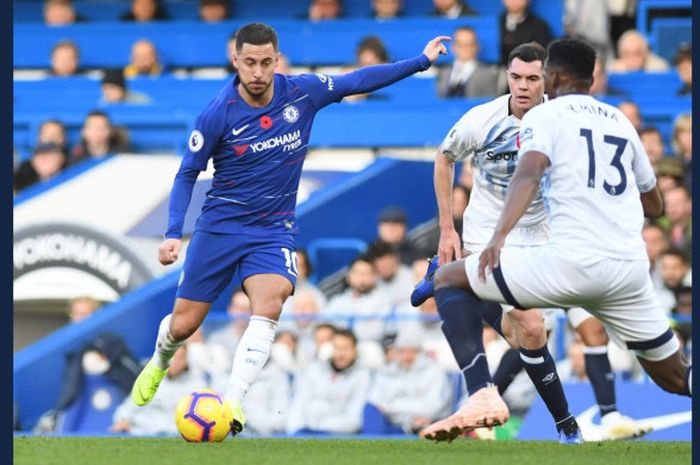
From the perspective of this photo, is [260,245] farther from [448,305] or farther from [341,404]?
[341,404]

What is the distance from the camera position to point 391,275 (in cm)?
1327

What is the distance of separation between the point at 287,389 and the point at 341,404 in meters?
0.42

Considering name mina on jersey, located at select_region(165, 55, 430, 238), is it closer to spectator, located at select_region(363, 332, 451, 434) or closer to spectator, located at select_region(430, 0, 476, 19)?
spectator, located at select_region(363, 332, 451, 434)

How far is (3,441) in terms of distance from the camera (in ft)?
23.3

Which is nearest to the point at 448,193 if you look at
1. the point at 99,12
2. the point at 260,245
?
the point at 260,245

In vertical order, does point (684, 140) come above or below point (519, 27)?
below

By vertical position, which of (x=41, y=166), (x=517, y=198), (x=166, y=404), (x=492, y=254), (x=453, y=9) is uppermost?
(x=453, y=9)

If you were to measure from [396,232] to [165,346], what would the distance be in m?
4.62

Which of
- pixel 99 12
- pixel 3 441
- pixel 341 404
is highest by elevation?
pixel 99 12

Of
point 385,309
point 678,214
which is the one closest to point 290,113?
point 385,309

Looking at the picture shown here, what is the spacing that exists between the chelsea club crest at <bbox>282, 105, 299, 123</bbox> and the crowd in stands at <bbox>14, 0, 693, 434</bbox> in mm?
3413

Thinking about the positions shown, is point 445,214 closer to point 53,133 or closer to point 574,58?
point 574,58

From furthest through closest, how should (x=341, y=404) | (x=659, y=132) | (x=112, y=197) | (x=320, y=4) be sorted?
(x=320, y=4), (x=112, y=197), (x=659, y=132), (x=341, y=404)

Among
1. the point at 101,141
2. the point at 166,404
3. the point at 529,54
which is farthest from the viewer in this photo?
the point at 101,141
